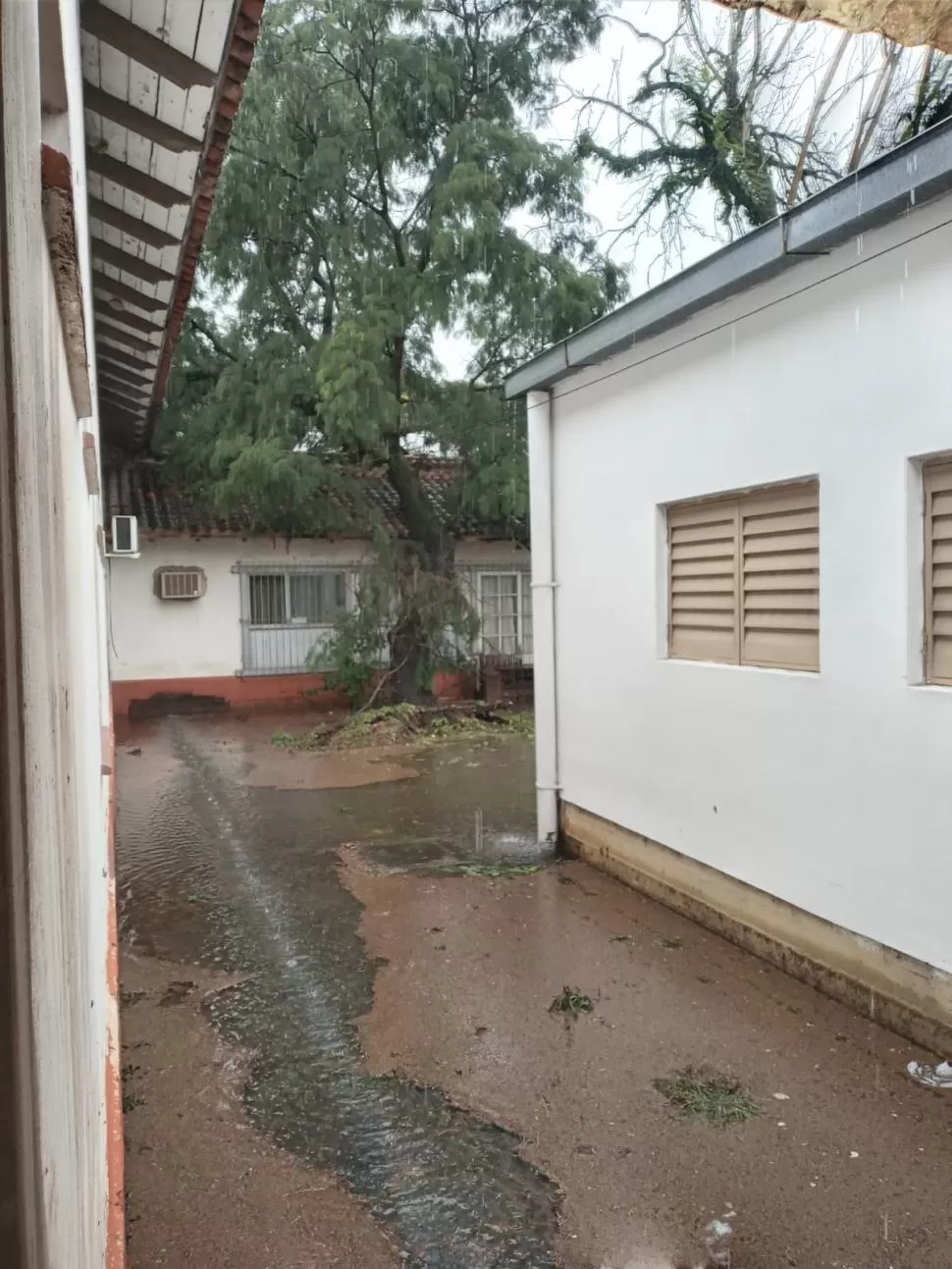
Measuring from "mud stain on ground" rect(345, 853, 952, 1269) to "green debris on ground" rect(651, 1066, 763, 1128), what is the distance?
0.05 meters

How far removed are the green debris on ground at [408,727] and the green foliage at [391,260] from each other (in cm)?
92

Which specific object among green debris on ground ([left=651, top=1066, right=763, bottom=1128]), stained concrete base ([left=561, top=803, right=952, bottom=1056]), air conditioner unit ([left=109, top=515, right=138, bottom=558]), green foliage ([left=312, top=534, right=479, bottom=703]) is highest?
air conditioner unit ([left=109, top=515, right=138, bottom=558])

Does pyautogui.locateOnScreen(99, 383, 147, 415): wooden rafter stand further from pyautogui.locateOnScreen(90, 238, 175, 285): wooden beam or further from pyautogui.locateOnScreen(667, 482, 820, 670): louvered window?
pyautogui.locateOnScreen(667, 482, 820, 670): louvered window

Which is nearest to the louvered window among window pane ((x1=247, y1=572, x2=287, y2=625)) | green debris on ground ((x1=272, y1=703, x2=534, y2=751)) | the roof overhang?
the roof overhang

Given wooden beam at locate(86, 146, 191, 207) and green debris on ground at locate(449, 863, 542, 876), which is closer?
wooden beam at locate(86, 146, 191, 207)

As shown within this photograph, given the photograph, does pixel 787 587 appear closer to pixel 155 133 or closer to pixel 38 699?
pixel 155 133

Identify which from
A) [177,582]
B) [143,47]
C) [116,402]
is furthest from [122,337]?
[177,582]

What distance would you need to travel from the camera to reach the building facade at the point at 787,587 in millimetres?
3943

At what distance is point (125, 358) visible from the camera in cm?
837

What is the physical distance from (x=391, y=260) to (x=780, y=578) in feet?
31.6

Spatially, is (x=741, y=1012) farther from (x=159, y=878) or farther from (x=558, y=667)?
(x=159, y=878)

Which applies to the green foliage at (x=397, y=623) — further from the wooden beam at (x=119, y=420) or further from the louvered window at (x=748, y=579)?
the louvered window at (x=748, y=579)

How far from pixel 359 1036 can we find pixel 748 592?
9.99ft

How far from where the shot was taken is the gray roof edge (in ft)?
12.0
